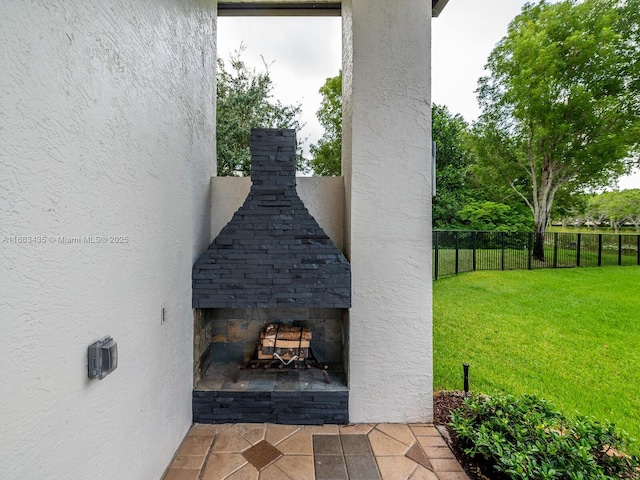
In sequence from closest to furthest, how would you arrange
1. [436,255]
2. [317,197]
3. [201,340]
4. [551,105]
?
[201,340] < [317,197] < [436,255] < [551,105]

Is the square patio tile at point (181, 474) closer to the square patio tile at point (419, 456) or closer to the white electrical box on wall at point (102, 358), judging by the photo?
the white electrical box on wall at point (102, 358)

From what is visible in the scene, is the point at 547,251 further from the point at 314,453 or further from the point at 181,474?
the point at 181,474

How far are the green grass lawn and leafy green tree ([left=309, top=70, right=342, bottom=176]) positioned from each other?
730 centimetres

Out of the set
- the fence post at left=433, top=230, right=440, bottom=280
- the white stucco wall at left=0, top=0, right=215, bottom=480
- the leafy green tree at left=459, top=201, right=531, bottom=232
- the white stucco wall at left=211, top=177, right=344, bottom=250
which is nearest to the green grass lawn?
the fence post at left=433, top=230, right=440, bottom=280

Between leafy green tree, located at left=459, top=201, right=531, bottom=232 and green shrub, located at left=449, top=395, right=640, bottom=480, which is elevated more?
leafy green tree, located at left=459, top=201, right=531, bottom=232

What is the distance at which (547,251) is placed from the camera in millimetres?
11781

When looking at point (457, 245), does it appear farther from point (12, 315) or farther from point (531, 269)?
point (12, 315)

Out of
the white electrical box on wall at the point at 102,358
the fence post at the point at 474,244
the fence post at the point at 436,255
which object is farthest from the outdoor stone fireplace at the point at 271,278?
the fence post at the point at 474,244

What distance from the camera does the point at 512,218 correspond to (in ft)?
52.5

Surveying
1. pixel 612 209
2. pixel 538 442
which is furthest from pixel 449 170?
pixel 538 442

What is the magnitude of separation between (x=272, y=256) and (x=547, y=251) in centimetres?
1335

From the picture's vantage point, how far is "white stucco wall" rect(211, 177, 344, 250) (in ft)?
12.9

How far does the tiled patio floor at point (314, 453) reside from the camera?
104 inches

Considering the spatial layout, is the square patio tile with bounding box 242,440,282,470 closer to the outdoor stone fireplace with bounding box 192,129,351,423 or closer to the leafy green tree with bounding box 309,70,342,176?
the outdoor stone fireplace with bounding box 192,129,351,423
